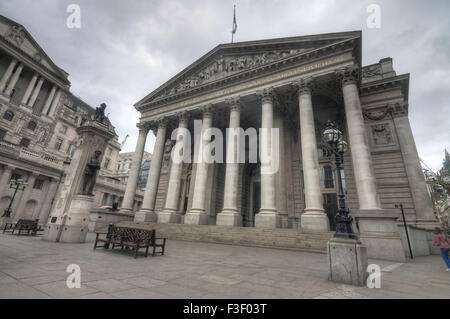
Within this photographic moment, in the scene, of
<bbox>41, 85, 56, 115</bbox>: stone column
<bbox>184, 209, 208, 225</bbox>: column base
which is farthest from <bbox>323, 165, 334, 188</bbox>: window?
<bbox>41, 85, 56, 115</bbox>: stone column

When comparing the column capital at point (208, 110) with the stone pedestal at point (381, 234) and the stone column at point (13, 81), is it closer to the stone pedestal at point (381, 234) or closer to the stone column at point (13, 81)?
the stone pedestal at point (381, 234)

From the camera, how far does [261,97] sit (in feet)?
64.0

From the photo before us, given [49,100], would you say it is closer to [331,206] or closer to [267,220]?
[267,220]

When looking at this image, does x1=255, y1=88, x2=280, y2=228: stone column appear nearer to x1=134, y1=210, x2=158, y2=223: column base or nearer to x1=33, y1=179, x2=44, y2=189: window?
x1=134, y1=210, x2=158, y2=223: column base

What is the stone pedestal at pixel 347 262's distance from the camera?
202 inches

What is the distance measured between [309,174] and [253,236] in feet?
19.2

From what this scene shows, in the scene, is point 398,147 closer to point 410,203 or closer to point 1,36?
point 410,203

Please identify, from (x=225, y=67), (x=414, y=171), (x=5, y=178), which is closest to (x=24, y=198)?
(x=5, y=178)

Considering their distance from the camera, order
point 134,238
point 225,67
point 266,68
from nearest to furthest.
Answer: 1. point 134,238
2. point 266,68
3. point 225,67

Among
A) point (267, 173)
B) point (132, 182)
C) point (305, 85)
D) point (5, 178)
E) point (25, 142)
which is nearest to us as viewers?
point (267, 173)

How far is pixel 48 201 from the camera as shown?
31.2 meters

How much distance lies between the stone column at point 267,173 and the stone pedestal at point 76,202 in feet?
35.4

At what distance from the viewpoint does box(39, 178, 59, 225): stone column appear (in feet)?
99.9

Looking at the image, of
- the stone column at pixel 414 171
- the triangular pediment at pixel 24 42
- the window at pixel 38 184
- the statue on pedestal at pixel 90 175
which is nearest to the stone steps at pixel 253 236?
the statue on pedestal at pixel 90 175
